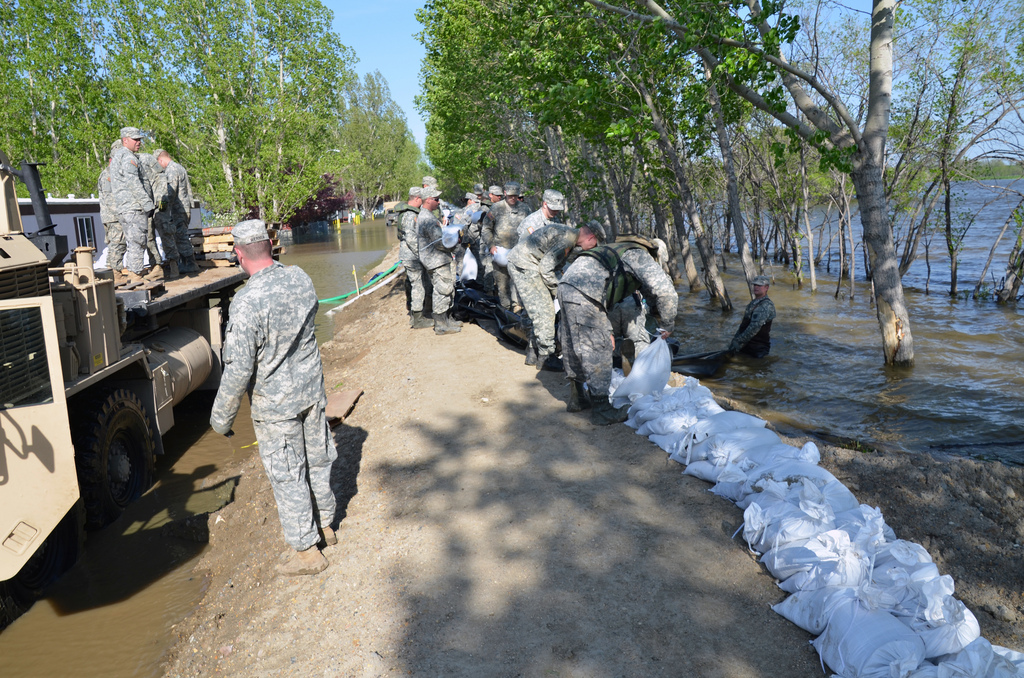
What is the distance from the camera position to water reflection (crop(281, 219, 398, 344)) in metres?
17.5

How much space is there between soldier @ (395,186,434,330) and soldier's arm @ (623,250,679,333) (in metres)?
3.83

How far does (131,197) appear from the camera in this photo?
25.2 feet

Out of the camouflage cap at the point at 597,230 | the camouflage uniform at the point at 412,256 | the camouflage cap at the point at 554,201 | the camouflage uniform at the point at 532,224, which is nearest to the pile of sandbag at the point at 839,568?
the camouflage cap at the point at 597,230

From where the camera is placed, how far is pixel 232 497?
18.9ft

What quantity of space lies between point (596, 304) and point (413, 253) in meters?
4.12

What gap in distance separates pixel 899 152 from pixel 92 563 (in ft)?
48.9

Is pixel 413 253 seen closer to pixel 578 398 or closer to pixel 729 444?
pixel 578 398

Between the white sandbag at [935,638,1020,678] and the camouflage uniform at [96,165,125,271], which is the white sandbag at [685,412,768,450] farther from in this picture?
the camouflage uniform at [96,165,125,271]

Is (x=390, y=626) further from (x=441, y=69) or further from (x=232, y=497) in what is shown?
(x=441, y=69)

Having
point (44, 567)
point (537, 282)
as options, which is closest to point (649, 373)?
point (537, 282)

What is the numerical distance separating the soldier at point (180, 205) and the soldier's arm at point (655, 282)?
5.95 m

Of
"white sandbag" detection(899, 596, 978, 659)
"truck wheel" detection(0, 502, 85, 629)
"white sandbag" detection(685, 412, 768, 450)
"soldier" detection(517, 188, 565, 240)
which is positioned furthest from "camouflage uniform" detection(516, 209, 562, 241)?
"white sandbag" detection(899, 596, 978, 659)

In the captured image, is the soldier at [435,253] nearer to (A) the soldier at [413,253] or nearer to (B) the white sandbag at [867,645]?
(A) the soldier at [413,253]

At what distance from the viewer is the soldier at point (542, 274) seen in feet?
22.8
